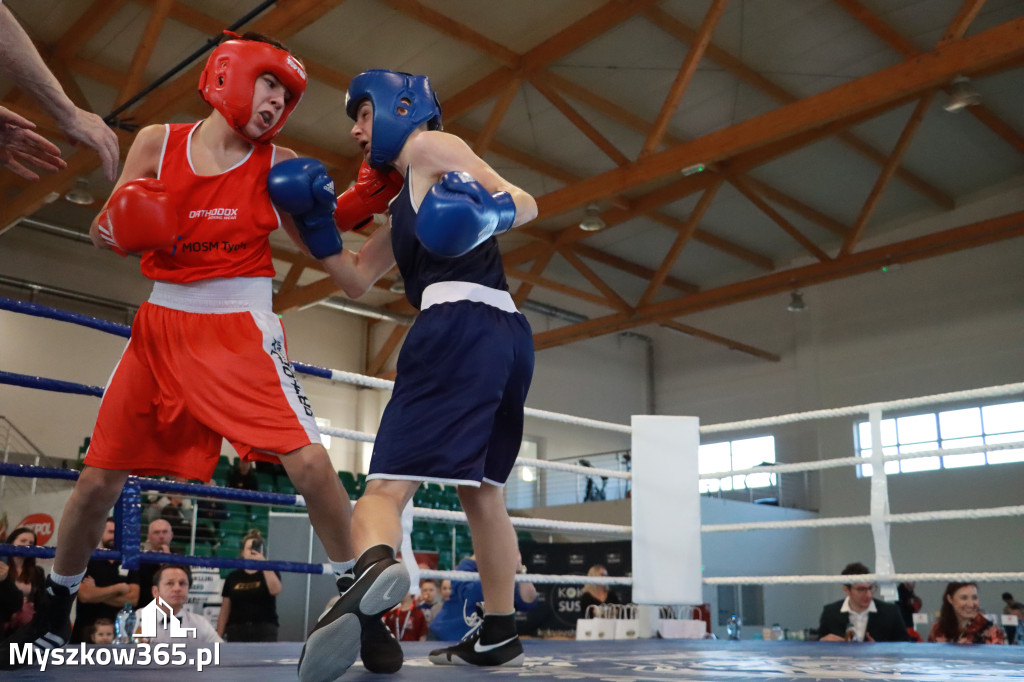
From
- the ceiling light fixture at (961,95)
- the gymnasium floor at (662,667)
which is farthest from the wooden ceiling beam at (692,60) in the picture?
the gymnasium floor at (662,667)

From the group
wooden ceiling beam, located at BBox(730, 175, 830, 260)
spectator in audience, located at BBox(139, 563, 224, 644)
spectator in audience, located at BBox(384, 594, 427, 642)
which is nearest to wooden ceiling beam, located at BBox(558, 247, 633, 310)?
wooden ceiling beam, located at BBox(730, 175, 830, 260)

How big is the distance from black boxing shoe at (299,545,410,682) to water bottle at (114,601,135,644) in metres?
2.50

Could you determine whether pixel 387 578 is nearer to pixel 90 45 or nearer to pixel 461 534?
pixel 90 45

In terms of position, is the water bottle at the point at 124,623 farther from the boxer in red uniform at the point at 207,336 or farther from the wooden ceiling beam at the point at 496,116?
the wooden ceiling beam at the point at 496,116

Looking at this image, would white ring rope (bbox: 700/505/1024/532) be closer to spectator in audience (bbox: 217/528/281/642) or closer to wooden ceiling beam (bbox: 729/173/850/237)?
spectator in audience (bbox: 217/528/281/642)

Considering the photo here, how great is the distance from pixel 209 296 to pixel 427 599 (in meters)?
5.38

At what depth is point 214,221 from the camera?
1819 millimetres

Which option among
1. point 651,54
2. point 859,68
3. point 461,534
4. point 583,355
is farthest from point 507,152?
point 583,355

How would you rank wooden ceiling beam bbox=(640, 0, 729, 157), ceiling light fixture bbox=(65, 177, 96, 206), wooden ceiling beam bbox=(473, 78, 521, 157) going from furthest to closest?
ceiling light fixture bbox=(65, 177, 96, 206), wooden ceiling beam bbox=(473, 78, 521, 157), wooden ceiling beam bbox=(640, 0, 729, 157)

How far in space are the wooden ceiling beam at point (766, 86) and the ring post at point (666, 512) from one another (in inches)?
160

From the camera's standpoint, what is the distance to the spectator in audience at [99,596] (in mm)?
3811

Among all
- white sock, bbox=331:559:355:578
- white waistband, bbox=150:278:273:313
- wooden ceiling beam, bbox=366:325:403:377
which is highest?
wooden ceiling beam, bbox=366:325:403:377

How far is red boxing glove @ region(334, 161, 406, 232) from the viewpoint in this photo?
1.96m

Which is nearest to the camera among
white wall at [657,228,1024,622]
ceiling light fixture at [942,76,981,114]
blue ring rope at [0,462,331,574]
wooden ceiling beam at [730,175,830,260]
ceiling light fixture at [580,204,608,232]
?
blue ring rope at [0,462,331,574]
